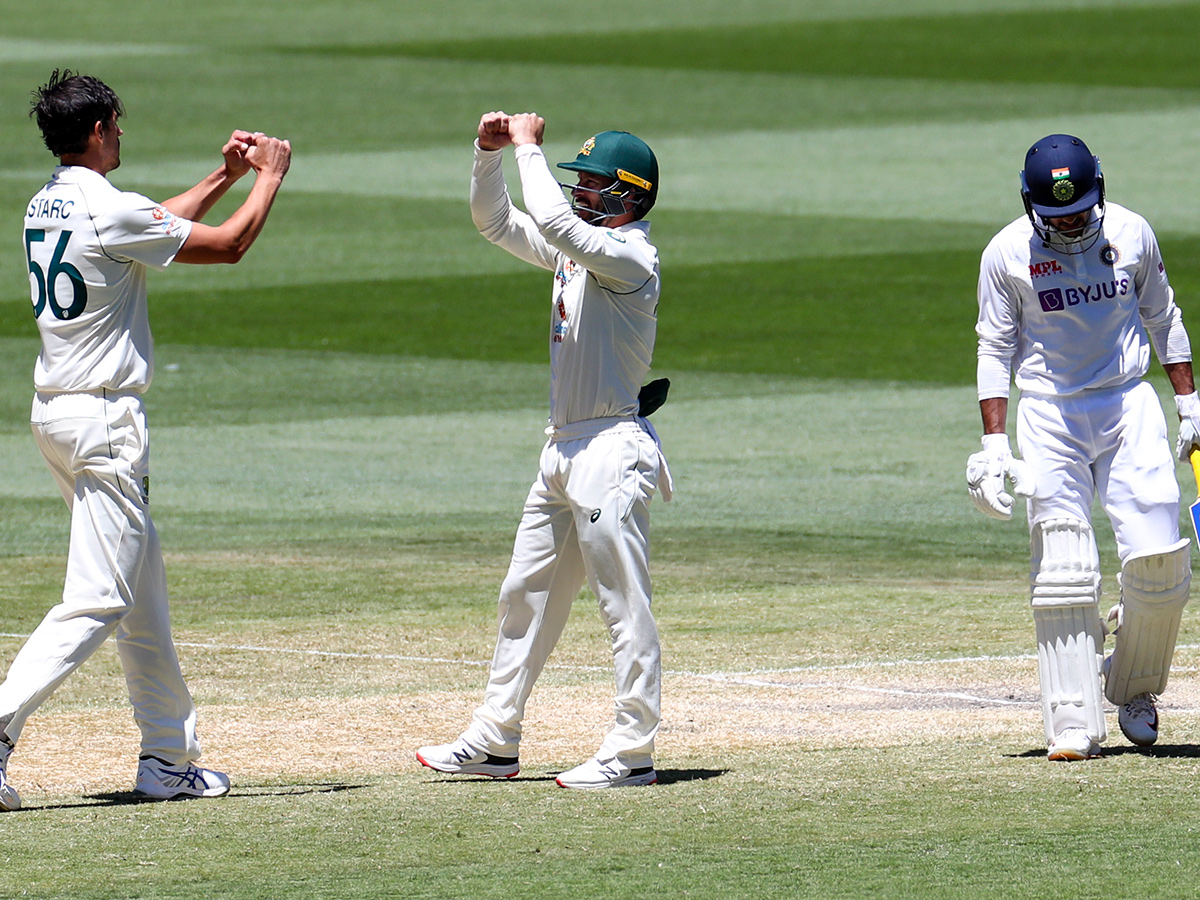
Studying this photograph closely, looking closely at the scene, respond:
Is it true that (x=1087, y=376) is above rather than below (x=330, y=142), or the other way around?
below

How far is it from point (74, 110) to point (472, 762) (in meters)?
2.59

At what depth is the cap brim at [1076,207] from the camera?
8930 millimetres

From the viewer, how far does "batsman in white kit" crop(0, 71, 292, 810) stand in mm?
8273

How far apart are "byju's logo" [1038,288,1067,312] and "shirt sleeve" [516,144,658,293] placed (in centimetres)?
145

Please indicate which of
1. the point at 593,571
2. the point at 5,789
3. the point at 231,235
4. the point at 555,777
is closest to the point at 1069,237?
the point at 593,571

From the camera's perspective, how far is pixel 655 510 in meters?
15.8

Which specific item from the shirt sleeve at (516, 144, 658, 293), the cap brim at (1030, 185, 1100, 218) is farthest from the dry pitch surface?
the cap brim at (1030, 185, 1100, 218)

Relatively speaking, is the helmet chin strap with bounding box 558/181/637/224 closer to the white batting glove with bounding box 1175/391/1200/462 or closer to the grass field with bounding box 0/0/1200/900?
the grass field with bounding box 0/0/1200/900

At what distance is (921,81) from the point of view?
4041cm

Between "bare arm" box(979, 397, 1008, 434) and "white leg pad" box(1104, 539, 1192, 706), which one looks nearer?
"white leg pad" box(1104, 539, 1192, 706)

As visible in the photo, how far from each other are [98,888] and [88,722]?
2.93 meters

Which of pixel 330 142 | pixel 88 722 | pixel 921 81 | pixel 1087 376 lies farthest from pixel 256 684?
pixel 921 81

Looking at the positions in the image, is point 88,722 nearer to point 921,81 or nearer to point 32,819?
point 32,819

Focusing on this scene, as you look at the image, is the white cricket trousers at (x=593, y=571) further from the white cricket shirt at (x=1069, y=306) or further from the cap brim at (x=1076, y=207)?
the cap brim at (x=1076, y=207)
